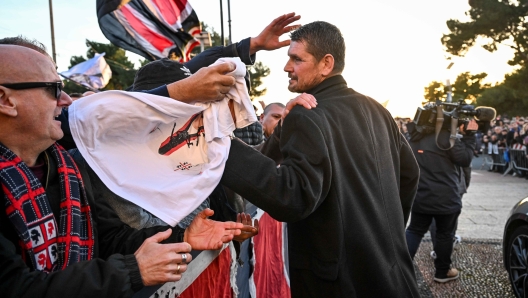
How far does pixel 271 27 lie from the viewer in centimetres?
251

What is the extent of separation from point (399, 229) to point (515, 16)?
35036 millimetres

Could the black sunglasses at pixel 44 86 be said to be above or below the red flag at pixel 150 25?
below

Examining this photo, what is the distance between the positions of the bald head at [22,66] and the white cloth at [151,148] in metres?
0.21

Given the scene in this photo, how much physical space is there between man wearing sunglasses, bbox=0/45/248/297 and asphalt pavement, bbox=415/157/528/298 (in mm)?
3871

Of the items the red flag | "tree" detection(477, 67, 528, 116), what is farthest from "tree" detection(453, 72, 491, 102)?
the red flag

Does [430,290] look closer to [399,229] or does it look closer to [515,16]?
[399,229]

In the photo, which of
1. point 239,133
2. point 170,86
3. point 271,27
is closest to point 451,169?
point 239,133

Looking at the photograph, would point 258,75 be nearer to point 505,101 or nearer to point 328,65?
point 505,101

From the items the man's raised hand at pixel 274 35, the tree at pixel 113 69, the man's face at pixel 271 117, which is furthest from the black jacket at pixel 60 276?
the tree at pixel 113 69

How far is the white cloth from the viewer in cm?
165

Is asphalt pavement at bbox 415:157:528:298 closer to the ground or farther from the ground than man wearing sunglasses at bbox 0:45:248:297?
closer to the ground

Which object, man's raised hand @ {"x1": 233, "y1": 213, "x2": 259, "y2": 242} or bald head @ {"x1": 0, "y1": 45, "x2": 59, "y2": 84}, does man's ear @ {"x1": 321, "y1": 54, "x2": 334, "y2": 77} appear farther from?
bald head @ {"x1": 0, "y1": 45, "x2": 59, "y2": 84}

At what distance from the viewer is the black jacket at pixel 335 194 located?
181cm

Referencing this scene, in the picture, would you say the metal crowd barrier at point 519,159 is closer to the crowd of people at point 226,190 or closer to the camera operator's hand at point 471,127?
the camera operator's hand at point 471,127
